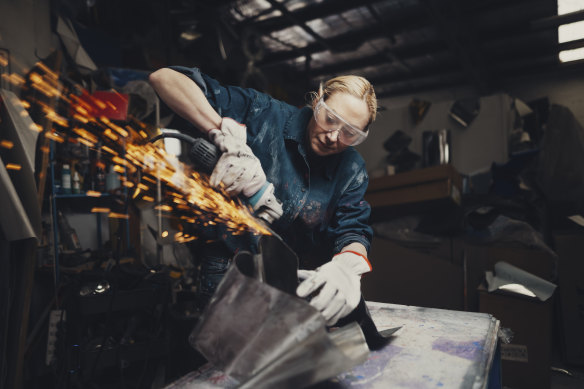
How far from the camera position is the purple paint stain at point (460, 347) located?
113 centimetres

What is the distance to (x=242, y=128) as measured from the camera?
1.36 metres

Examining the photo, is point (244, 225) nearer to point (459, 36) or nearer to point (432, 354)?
point (432, 354)

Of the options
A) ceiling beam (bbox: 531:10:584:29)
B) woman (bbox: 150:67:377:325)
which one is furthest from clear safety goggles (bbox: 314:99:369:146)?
ceiling beam (bbox: 531:10:584:29)

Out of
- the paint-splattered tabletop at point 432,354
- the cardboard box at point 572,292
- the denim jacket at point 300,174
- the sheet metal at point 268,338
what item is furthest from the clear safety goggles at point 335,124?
the cardboard box at point 572,292

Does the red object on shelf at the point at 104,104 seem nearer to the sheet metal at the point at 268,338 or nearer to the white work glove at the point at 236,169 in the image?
the white work glove at the point at 236,169

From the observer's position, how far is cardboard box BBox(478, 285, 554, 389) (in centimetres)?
251

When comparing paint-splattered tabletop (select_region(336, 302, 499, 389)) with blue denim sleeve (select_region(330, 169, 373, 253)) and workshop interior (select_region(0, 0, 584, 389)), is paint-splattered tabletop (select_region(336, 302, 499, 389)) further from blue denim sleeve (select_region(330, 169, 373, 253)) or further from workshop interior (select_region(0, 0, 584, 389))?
blue denim sleeve (select_region(330, 169, 373, 253))

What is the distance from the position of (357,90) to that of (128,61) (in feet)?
13.4

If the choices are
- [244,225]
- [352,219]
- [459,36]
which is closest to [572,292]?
[352,219]

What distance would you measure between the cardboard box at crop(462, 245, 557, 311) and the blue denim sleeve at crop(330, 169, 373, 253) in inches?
72.3

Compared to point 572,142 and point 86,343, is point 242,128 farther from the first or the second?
point 572,142

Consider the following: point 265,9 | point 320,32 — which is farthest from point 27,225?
point 320,32

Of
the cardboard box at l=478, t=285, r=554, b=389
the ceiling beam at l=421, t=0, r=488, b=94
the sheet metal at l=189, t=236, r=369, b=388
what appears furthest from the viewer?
the ceiling beam at l=421, t=0, r=488, b=94

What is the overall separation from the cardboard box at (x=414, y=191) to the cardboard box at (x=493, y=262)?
0.47 meters
